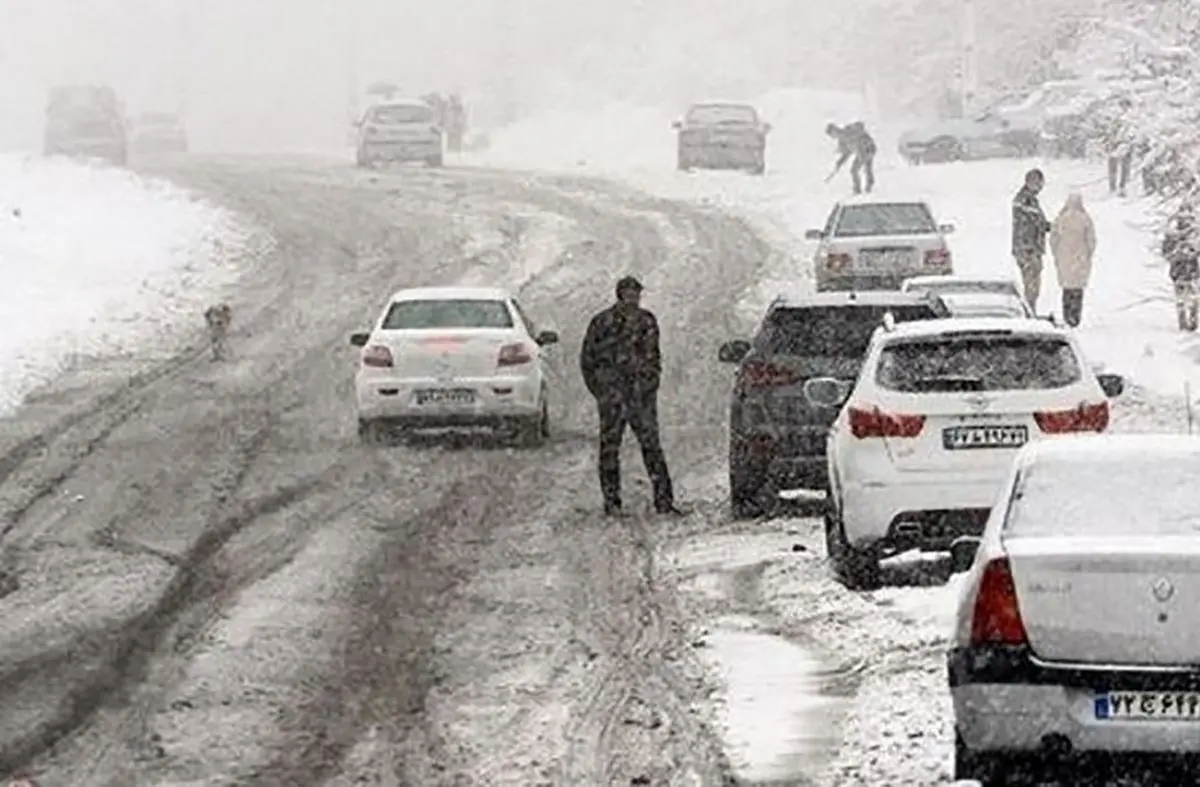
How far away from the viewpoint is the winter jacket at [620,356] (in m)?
20.0

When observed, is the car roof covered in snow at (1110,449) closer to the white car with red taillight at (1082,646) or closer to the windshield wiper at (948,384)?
the white car with red taillight at (1082,646)

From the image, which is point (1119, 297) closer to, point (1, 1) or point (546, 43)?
point (546, 43)

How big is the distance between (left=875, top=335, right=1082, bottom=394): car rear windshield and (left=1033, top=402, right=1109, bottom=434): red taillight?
166 millimetres

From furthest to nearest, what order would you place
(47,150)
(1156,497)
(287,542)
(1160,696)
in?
1. (47,150)
2. (287,542)
3. (1156,497)
4. (1160,696)

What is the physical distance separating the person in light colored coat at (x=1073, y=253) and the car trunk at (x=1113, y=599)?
22.3 m

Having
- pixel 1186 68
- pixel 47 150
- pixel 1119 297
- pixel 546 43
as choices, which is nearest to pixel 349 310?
pixel 1119 297

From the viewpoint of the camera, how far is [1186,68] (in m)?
23.9

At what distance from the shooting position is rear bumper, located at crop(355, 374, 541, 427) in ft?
79.3

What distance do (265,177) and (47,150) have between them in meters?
9.07

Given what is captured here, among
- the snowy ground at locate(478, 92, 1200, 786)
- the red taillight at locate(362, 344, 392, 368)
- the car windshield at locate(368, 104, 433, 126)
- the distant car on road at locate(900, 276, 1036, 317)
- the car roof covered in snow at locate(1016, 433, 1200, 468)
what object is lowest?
the snowy ground at locate(478, 92, 1200, 786)

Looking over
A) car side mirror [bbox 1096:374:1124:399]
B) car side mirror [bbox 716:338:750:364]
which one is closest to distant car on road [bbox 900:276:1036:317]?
car side mirror [bbox 716:338:750:364]

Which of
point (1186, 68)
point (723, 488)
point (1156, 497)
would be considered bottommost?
point (723, 488)

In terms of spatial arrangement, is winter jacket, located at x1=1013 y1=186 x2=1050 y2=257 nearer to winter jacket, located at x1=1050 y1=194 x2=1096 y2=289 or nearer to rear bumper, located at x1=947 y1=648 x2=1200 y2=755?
winter jacket, located at x1=1050 y1=194 x2=1096 y2=289

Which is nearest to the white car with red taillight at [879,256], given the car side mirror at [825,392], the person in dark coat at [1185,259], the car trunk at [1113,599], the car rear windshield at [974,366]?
the person in dark coat at [1185,259]
